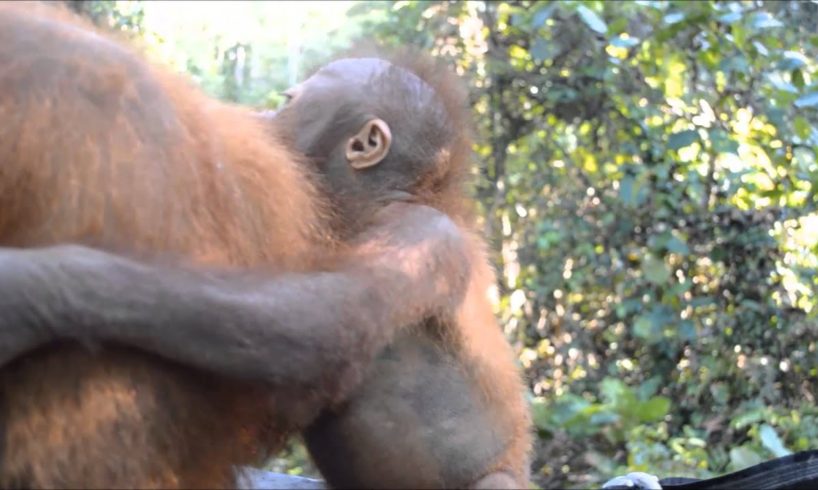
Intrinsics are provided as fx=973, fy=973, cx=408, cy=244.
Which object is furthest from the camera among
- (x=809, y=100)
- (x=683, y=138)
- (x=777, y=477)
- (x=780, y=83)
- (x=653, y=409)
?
(x=653, y=409)

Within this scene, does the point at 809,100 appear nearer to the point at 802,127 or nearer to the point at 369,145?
the point at 802,127

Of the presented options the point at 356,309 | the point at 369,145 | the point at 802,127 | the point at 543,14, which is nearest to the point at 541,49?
the point at 543,14

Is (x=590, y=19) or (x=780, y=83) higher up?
(x=590, y=19)

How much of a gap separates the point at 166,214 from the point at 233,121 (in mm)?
347

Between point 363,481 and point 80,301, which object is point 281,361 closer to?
point 80,301

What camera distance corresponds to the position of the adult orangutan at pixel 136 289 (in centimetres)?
139

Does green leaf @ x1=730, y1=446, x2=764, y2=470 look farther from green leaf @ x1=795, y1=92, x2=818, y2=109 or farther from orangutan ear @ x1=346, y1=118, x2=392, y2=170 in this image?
orangutan ear @ x1=346, y1=118, x2=392, y2=170

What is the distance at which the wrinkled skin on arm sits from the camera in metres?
1.34

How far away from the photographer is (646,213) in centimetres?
495

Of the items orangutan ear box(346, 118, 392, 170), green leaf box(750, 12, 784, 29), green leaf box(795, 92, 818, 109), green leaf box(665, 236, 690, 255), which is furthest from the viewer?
green leaf box(665, 236, 690, 255)

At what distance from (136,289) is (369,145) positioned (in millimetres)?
779

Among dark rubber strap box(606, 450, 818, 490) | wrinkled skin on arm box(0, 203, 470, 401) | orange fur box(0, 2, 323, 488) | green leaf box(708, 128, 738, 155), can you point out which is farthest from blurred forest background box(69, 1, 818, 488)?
orange fur box(0, 2, 323, 488)

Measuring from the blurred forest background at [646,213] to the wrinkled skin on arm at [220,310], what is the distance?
2.11 m

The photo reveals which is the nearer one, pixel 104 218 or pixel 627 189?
pixel 104 218
